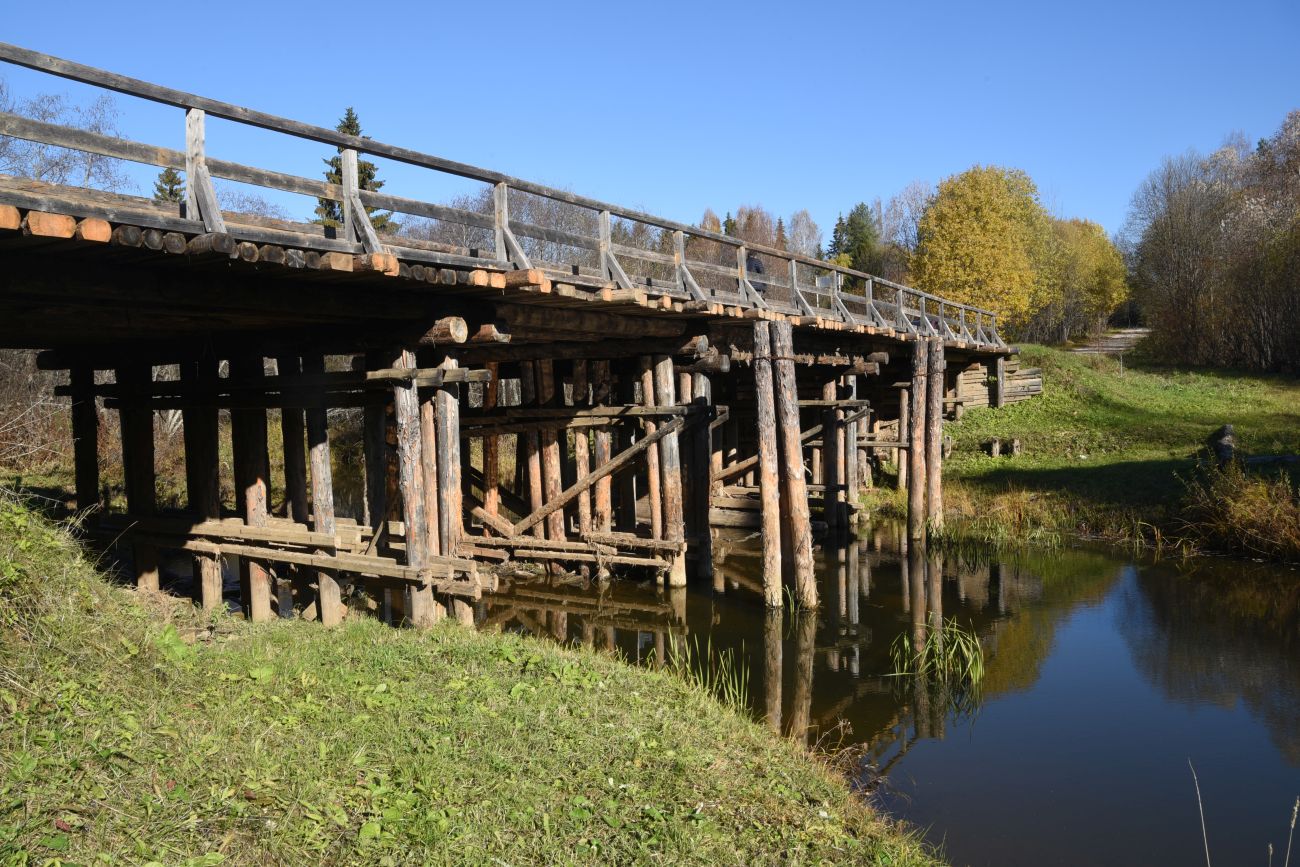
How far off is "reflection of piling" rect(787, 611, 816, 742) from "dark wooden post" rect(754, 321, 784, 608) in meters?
0.44

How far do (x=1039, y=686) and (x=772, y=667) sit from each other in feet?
7.92

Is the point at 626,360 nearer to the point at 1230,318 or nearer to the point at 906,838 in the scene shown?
the point at 906,838

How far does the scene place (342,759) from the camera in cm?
446

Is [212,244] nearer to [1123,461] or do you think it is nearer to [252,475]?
[252,475]

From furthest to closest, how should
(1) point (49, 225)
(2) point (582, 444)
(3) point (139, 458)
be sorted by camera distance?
(2) point (582, 444) → (3) point (139, 458) → (1) point (49, 225)

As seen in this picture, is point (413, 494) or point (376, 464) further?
point (376, 464)

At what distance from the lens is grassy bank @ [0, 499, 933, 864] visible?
3.78 metres

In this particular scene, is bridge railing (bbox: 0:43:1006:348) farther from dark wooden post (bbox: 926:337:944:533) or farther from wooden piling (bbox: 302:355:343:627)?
dark wooden post (bbox: 926:337:944:533)

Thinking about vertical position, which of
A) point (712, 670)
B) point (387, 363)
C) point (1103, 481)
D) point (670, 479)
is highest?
point (387, 363)

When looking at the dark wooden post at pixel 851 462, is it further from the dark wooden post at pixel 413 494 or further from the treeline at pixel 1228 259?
the treeline at pixel 1228 259

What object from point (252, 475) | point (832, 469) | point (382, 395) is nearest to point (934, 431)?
point (832, 469)

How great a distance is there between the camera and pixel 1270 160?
3406cm

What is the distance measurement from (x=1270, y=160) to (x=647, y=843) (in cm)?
3896

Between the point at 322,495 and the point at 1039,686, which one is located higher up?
the point at 322,495
